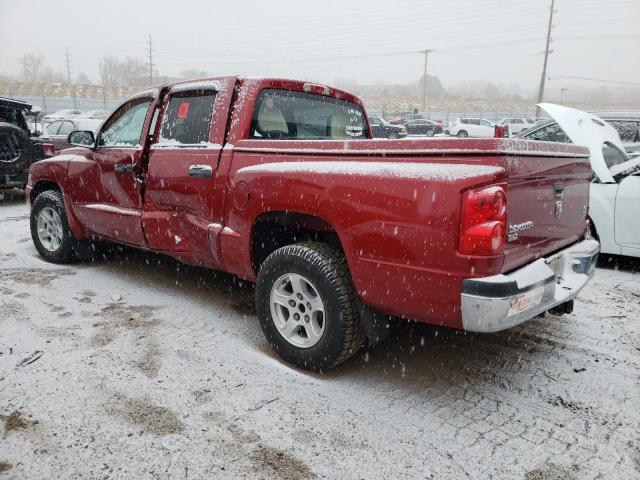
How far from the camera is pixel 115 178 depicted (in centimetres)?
430

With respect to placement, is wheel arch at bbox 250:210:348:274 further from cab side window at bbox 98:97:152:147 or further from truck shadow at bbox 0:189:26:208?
truck shadow at bbox 0:189:26:208

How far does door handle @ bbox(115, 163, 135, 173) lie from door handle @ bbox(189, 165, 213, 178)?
0.83 meters

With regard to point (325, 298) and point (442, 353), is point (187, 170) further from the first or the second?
point (442, 353)

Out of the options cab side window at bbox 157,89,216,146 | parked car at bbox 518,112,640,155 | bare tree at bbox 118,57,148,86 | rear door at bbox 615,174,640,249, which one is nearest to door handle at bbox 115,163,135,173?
cab side window at bbox 157,89,216,146

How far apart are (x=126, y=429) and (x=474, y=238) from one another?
1.88 m

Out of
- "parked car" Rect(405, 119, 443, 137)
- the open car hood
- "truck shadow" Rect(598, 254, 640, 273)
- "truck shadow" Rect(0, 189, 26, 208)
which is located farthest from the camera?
"parked car" Rect(405, 119, 443, 137)

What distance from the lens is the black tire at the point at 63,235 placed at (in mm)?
4965

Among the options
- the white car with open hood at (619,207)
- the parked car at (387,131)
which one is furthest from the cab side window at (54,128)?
the white car with open hood at (619,207)

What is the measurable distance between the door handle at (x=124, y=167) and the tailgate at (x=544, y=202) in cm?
303

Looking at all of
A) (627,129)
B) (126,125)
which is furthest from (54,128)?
(627,129)

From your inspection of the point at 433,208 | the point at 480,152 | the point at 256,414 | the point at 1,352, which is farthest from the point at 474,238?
the point at 1,352

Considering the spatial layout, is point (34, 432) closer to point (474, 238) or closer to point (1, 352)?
point (1, 352)

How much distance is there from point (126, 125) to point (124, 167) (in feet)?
1.63

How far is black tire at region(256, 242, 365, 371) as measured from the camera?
2.72 m
